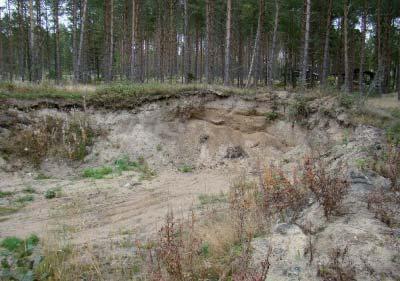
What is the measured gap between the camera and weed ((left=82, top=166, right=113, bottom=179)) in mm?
11594

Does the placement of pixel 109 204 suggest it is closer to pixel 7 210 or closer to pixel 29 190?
pixel 7 210

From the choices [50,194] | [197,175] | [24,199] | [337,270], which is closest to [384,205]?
[337,270]

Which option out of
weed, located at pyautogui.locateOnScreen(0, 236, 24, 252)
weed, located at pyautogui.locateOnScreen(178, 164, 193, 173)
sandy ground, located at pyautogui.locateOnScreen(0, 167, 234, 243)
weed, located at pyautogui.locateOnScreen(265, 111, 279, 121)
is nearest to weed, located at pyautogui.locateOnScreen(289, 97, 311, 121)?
weed, located at pyautogui.locateOnScreen(265, 111, 279, 121)

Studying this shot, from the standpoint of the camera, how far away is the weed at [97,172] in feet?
38.0

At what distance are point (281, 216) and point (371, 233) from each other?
1361mm

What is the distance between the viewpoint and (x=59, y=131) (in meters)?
13.1

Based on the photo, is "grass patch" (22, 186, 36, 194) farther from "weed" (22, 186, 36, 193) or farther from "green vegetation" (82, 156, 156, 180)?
"green vegetation" (82, 156, 156, 180)

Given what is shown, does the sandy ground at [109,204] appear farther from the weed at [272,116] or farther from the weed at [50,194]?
the weed at [272,116]

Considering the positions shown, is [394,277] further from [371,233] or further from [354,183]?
[354,183]

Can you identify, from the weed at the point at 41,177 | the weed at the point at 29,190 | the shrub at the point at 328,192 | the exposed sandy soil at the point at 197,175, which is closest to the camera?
the exposed sandy soil at the point at 197,175

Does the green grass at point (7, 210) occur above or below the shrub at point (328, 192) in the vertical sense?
below

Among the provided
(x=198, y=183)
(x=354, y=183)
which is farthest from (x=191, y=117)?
(x=354, y=183)

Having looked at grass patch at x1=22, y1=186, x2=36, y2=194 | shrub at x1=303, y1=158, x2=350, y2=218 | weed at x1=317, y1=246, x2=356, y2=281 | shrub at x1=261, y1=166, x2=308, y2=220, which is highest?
shrub at x1=303, y1=158, x2=350, y2=218

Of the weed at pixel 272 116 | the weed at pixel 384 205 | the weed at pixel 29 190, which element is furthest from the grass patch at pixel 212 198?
the weed at pixel 272 116
